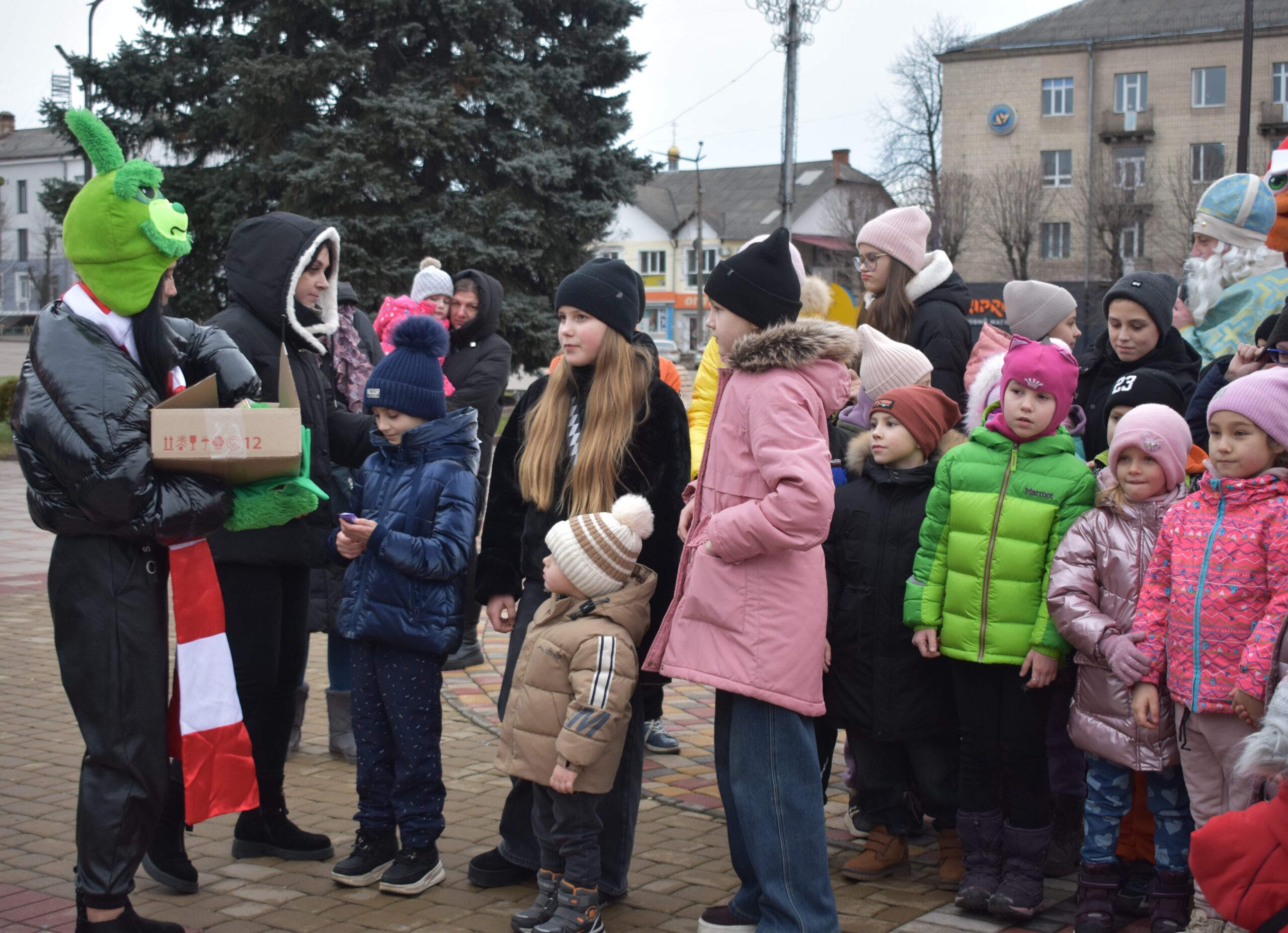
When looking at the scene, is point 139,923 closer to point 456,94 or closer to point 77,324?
point 77,324

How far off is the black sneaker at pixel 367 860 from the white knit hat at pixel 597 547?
1.21m

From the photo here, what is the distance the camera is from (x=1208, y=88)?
1983 inches

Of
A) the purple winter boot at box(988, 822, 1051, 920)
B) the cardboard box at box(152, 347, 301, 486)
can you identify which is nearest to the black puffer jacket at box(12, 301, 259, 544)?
the cardboard box at box(152, 347, 301, 486)

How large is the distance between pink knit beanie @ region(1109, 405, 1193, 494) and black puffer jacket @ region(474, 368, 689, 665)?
4.56 feet

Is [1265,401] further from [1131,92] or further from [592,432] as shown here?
[1131,92]

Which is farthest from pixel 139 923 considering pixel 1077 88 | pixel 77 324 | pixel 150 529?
pixel 1077 88

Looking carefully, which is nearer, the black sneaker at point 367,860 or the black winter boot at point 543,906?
the black winter boot at point 543,906

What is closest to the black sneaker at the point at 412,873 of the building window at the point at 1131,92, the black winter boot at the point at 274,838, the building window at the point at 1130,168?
the black winter boot at the point at 274,838

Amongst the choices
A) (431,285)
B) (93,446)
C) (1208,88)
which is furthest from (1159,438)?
(1208,88)

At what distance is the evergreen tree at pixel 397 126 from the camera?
70.0ft

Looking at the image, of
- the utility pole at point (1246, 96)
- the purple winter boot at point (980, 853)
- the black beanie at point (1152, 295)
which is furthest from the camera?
the utility pole at point (1246, 96)

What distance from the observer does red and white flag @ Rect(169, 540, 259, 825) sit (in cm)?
378

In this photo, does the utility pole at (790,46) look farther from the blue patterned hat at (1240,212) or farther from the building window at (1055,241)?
the building window at (1055,241)

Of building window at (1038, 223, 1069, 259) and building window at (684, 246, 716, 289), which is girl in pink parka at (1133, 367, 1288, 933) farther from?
building window at (684, 246, 716, 289)
